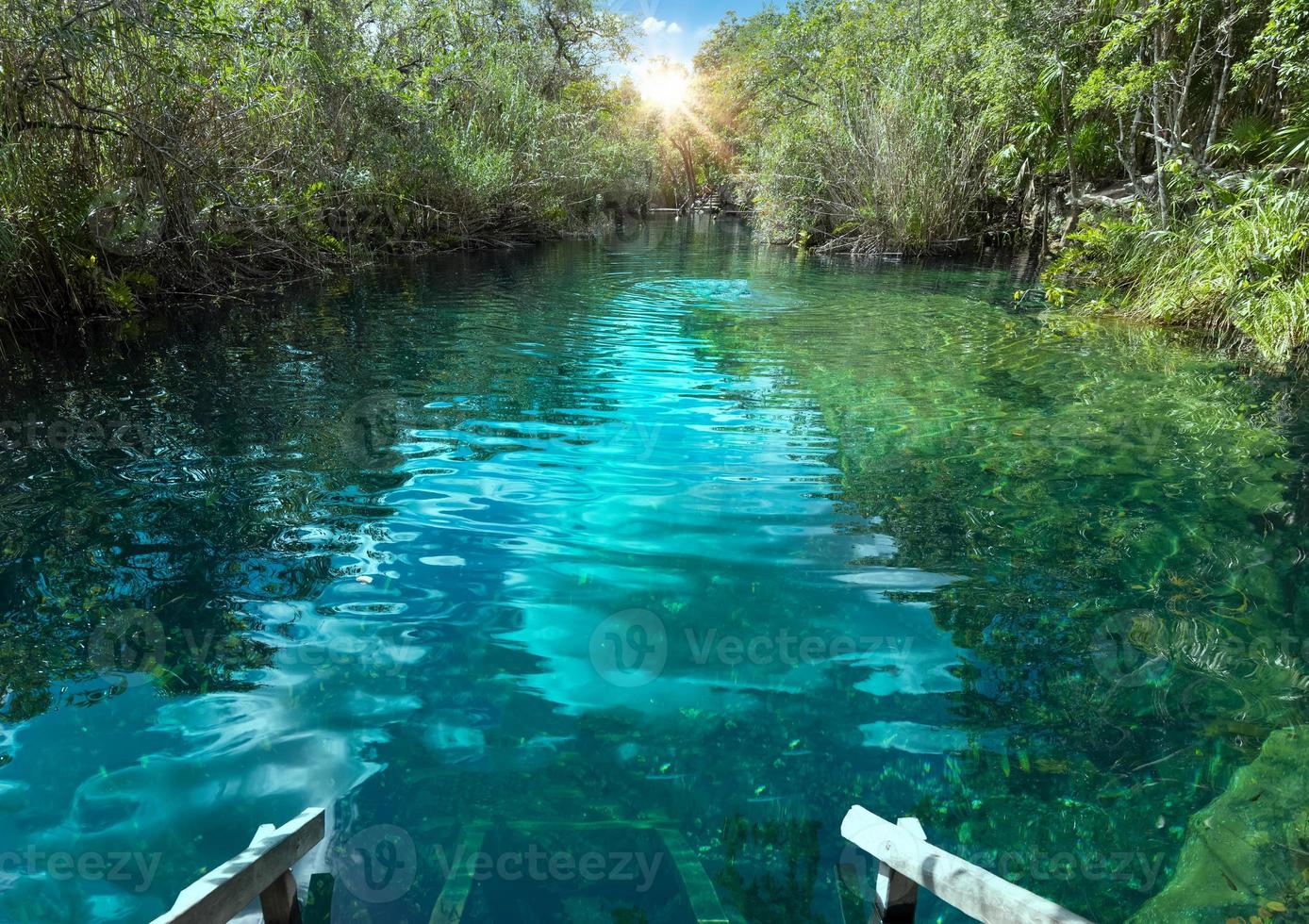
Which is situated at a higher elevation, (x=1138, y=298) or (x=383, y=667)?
(x=1138, y=298)

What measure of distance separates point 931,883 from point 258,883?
127cm

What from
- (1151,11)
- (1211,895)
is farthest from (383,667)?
(1151,11)

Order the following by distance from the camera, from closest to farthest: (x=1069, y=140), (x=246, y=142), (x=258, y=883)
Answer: (x=258, y=883), (x=246, y=142), (x=1069, y=140)

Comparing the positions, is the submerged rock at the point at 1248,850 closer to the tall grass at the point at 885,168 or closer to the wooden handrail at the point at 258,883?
the wooden handrail at the point at 258,883

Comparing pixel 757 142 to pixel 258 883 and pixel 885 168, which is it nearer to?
pixel 885 168

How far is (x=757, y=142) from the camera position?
21.7 metres

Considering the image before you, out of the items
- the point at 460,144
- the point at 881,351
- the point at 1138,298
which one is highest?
the point at 460,144

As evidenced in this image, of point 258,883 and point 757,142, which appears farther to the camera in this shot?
point 757,142

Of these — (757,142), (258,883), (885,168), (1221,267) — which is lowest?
(258,883)

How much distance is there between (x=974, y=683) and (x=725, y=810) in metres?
1.02

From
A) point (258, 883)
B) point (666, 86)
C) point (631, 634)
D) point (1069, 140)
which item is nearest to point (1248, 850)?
point (631, 634)

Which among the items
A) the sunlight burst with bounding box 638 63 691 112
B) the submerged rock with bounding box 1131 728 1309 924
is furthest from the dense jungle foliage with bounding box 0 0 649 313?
the sunlight burst with bounding box 638 63 691 112

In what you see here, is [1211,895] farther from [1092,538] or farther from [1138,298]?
[1138,298]

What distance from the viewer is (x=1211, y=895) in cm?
177
